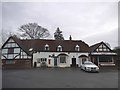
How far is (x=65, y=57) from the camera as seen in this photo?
40.9 m

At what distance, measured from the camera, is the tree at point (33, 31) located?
52.1m

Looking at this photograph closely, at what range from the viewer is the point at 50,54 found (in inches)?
1597

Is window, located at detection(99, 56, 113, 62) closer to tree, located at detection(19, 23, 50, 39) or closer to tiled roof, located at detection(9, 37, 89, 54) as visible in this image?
Result: tiled roof, located at detection(9, 37, 89, 54)

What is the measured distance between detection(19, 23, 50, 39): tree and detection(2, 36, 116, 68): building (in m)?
9.47

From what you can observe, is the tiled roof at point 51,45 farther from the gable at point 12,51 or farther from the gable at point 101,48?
the gable at point 101,48

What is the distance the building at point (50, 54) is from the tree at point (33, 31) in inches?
373

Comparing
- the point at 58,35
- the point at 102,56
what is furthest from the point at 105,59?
the point at 58,35

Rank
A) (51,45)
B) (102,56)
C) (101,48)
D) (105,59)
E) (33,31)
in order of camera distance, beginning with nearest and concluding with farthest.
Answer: (102,56), (105,59), (101,48), (51,45), (33,31)

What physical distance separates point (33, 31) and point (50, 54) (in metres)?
14.5

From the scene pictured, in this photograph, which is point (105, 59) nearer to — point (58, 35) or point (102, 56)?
point (102, 56)

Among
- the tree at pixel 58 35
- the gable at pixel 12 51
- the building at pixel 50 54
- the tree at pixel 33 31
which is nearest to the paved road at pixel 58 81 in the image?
the gable at pixel 12 51

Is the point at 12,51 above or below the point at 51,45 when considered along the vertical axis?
below

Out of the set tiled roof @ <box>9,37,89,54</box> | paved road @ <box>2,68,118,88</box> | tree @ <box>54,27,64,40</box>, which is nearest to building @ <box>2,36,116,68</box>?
tiled roof @ <box>9,37,89,54</box>

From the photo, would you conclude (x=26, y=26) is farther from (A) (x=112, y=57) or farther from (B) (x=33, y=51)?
(A) (x=112, y=57)
